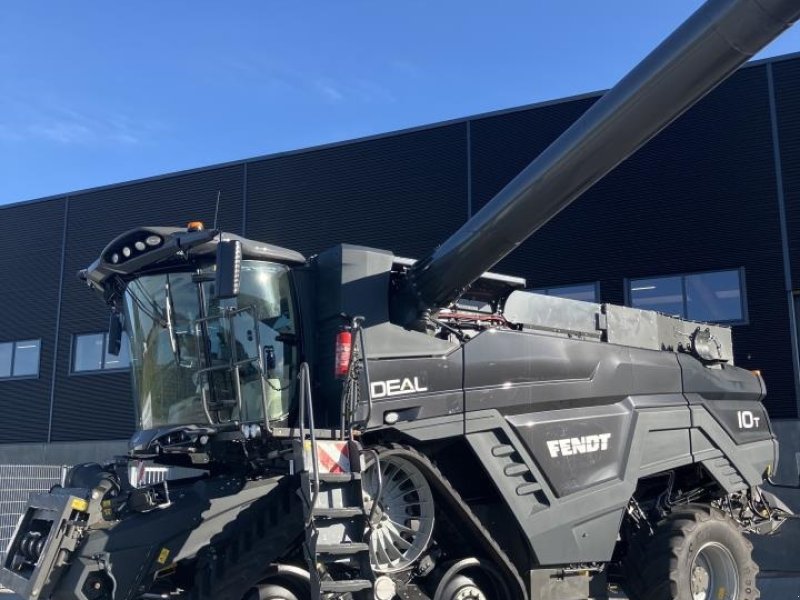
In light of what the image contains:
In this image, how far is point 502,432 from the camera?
6.65m

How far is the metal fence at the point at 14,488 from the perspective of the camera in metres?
13.5

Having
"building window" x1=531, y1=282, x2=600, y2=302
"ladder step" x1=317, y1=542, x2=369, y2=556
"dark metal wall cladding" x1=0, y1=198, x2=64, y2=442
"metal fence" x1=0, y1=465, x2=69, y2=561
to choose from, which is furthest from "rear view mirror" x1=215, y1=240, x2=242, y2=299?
"dark metal wall cladding" x1=0, y1=198, x2=64, y2=442

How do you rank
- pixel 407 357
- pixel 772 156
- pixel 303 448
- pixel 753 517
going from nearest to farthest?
pixel 303 448 → pixel 407 357 → pixel 753 517 → pixel 772 156

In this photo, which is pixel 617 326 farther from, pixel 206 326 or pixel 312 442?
pixel 206 326

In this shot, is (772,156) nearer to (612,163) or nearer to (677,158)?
(677,158)

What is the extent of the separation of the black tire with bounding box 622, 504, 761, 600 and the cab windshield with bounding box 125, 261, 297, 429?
3.82 m

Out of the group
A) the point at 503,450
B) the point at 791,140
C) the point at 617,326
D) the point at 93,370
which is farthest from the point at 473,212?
the point at 503,450

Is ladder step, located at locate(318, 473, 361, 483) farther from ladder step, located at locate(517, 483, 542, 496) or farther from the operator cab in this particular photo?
ladder step, located at locate(517, 483, 542, 496)

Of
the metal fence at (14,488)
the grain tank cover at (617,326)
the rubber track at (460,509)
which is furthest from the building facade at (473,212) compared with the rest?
the rubber track at (460,509)

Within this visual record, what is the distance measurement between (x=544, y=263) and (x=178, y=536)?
13.6m

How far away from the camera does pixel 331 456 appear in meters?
5.69

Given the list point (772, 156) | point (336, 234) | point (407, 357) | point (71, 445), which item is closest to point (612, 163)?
point (407, 357)

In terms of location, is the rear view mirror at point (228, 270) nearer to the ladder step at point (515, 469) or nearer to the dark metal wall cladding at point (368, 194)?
the ladder step at point (515, 469)

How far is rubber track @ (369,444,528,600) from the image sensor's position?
6.11 metres
